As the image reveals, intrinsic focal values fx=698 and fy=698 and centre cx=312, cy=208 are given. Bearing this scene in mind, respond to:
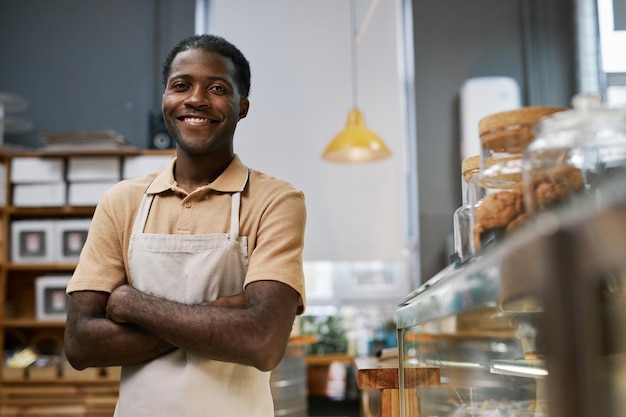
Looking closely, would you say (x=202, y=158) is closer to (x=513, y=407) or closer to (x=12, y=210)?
(x=513, y=407)

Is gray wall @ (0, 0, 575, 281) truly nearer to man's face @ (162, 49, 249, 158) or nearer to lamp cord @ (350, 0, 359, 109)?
lamp cord @ (350, 0, 359, 109)

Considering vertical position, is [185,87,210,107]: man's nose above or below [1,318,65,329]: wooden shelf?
above

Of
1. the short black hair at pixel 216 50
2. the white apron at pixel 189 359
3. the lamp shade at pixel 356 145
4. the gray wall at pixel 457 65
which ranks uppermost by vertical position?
the gray wall at pixel 457 65

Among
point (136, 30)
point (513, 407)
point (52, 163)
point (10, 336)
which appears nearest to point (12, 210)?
point (52, 163)

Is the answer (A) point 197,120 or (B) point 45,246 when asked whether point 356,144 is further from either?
(A) point 197,120

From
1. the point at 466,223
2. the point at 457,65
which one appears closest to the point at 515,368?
the point at 466,223

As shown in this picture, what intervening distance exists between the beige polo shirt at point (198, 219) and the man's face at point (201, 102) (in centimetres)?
10

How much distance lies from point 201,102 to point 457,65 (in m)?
4.06

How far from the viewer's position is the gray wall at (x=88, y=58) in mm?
5238

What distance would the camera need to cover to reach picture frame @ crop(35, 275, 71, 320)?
14.6ft

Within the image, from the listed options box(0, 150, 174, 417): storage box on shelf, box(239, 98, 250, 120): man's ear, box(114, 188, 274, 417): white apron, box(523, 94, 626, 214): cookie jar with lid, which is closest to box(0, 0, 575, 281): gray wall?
box(0, 150, 174, 417): storage box on shelf

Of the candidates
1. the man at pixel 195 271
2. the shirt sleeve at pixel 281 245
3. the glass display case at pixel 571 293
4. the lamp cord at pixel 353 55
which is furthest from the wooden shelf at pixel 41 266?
the glass display case at pixel 571 293

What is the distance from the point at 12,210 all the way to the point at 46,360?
101 cm

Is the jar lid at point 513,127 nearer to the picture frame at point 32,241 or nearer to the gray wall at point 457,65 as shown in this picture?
the picture frame at point 32,241
